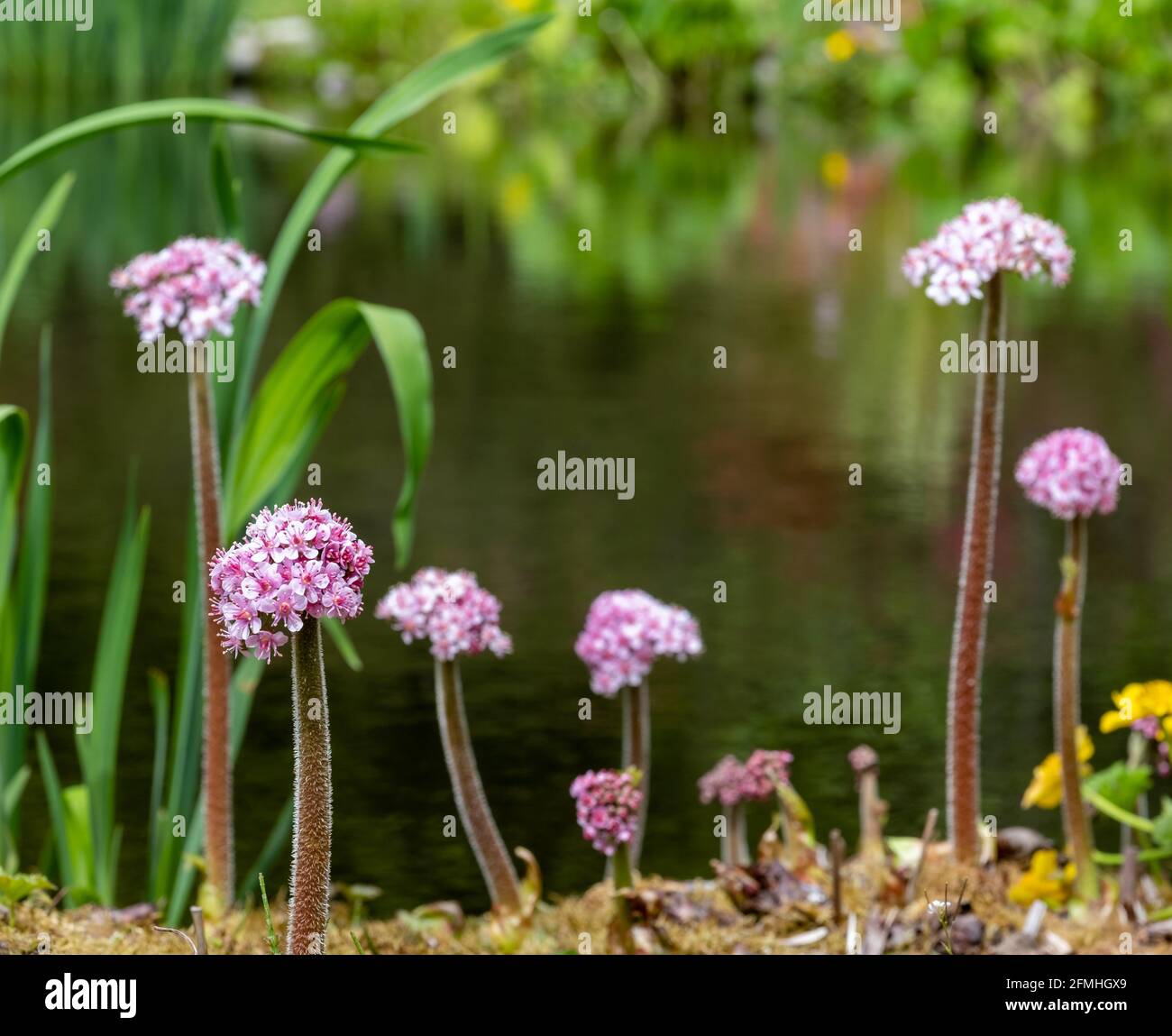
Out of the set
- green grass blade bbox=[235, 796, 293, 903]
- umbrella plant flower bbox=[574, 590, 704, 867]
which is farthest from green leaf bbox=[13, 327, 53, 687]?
umbrella plant flower bbox=[574, 590, 704, 867]

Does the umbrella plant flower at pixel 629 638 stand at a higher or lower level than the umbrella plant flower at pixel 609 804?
higher

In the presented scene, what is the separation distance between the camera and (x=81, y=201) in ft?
32.8

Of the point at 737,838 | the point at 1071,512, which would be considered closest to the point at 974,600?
the point at 1071,512

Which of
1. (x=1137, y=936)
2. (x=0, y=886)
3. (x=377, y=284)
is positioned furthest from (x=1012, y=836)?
(x=377, y=284)

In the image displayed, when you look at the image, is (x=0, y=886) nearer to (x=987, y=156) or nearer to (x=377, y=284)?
(x=377, y=284)

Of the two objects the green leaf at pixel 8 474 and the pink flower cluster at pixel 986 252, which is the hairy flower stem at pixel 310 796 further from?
the pink flower cluster at pixel 986 252

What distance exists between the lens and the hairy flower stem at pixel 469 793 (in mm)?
1858

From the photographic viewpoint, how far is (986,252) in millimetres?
1810

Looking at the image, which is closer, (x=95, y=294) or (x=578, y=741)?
(x=578, y=741)

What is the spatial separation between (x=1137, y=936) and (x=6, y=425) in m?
1.18

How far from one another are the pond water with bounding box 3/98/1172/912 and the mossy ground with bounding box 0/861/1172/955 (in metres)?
0.28

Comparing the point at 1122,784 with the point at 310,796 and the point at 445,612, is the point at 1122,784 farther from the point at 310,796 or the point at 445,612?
the point at 310,796

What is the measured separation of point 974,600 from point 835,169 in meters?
10.4

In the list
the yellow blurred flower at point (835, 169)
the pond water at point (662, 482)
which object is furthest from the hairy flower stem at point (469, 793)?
the yellow blurred flower at point (835, 169)
